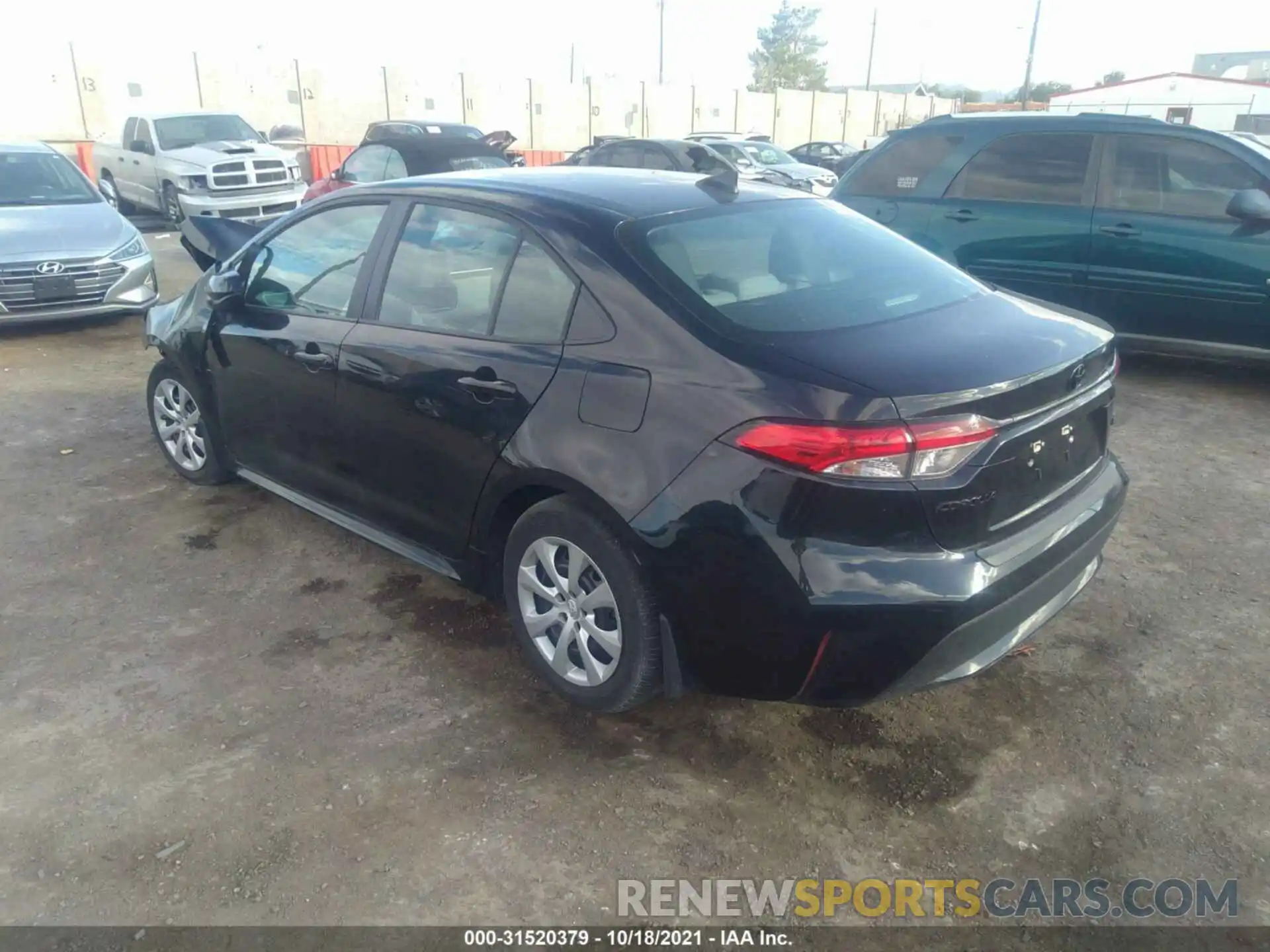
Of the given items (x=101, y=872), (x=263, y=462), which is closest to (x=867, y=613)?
(x=101, y=872)

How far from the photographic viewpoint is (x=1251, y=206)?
19.5 ft

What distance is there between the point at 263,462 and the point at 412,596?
3.40 ft

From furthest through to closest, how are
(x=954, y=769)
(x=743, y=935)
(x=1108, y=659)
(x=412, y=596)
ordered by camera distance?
(x=412, y=596) → (x=1108, y=659) → (x=954, y=769) → (x=743, y=935)

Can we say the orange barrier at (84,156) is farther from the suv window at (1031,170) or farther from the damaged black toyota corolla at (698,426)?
the damaged black toyota corolla at (698,426)

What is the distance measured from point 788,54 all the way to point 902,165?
278ft

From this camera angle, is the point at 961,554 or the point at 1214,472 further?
the point at 1214,472

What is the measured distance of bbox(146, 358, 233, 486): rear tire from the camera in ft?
15.3

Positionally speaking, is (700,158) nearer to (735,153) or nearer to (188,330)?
(735,153)

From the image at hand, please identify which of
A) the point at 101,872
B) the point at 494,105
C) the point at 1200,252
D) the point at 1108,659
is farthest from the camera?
the point at 494,105

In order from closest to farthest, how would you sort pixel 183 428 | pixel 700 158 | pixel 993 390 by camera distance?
pixel 993 390 < pixel 183 428 < pixel 700 158

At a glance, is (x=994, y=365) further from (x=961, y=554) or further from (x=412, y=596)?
(x=412, y=596)

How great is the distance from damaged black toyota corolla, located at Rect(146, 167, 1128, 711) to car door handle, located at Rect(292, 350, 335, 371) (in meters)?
0.01

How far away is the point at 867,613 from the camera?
245 centimetres

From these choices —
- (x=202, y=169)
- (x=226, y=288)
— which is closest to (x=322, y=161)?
(x=202, y=169)
